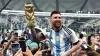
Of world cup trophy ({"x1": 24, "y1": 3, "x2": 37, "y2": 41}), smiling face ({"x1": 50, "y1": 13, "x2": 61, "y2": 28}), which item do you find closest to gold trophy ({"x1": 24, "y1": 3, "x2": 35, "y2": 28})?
world cup trophy ({"x1": 24, "y1": 3, "x2": 37, "y2": 41})

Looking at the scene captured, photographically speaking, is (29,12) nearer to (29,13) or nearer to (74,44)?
(29,13)

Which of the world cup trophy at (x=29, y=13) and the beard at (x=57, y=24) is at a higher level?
the world cup trophy at (x=29, y=13)

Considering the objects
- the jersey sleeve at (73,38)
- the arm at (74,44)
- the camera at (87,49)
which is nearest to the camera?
the arm at (74,44)

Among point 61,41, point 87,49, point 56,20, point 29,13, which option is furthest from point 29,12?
point 87,49

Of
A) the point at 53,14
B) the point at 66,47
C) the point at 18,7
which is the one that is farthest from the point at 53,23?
the point at 18,7

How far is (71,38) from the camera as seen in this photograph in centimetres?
427

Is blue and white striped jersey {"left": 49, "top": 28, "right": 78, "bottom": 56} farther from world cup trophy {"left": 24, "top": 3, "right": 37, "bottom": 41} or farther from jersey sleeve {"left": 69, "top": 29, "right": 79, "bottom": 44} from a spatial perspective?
world cup trophy {"left": 24, "top": 3, "right": 37, "bottom": 41}

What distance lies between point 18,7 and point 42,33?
176 ft

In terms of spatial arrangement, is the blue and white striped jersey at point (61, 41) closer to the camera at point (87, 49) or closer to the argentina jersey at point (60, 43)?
the argentina jersey at point (60, 43)

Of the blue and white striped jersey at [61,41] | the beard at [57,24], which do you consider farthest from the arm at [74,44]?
the beard at [57,24]

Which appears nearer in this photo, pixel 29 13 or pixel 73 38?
pixel 29 13

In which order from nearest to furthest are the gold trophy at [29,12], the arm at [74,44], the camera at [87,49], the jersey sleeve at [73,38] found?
1. the gold trophy at [29,12]
2. the arm at [74,44]
3. the jersey sleeve at [73,38]
4. the camera at [87,49]

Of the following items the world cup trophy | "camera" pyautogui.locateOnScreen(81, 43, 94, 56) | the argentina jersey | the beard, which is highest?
the world cup trophy

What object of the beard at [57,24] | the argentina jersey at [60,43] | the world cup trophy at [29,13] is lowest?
the argentina jersey at [60,43]
